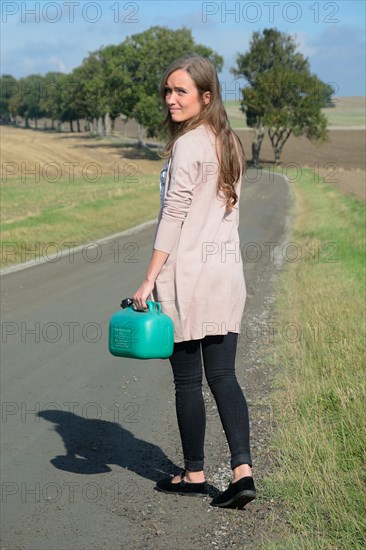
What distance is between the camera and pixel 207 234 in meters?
3.95

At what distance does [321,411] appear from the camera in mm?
5375

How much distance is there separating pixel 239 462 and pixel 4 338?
5.06m

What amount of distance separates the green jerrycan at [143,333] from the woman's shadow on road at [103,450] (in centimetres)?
110

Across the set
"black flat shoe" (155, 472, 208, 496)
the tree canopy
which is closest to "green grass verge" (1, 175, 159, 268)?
"black flat shoe" (155, 472, 208, 496)

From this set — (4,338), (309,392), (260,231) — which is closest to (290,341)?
(309,392)

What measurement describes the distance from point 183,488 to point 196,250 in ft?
4.01

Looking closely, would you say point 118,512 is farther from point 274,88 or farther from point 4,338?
point 274,88

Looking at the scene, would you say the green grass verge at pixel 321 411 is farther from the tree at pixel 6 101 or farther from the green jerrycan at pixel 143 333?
the tree at pixel 6 101

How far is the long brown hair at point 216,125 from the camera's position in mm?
3922

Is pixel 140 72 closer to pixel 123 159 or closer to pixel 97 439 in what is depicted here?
pixel 123 159

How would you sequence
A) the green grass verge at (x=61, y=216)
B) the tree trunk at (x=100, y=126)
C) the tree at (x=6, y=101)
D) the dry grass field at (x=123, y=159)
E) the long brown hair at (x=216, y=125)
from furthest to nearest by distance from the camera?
1. the tree at (x=6, y=101)
2. the tree trunk at (x=100, y=126)
3. the dry grass field at (x=123, y=159)
4. the green grass verge at (x=61, y=216)
5. the long brown hair at (x=216, y=125)

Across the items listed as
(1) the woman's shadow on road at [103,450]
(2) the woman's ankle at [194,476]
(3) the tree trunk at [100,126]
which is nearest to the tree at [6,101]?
(3) the tree trunk at [100,126]

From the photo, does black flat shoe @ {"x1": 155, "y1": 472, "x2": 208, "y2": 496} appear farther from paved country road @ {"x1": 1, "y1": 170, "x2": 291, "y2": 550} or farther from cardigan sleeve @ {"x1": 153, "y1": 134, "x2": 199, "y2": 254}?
cardigan sleeve @ {"x1": 153, "y1": 134, "x2": 199, "y2": 254}

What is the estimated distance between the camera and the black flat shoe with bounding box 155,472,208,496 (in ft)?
14.1
